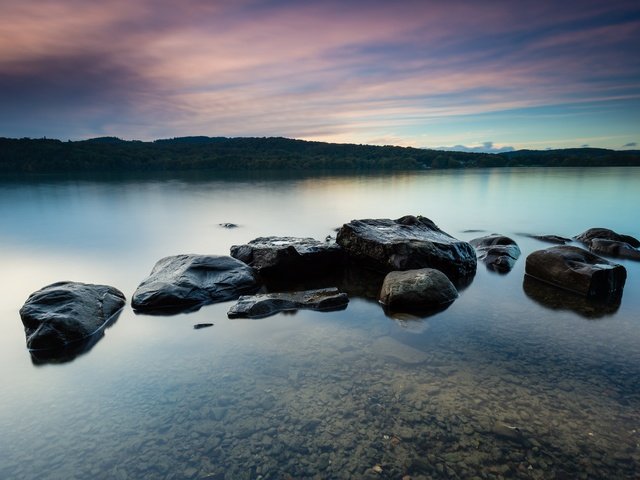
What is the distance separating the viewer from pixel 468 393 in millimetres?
5086

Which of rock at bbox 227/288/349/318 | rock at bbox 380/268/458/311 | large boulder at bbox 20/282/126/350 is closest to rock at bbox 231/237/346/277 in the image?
rock at bbox 227/288/349/318

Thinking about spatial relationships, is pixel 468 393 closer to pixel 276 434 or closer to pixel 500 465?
pixel 500 465

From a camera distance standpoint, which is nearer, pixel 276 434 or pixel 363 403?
pixel 276 434

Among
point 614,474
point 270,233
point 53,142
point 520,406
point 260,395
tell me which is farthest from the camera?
point 53,142

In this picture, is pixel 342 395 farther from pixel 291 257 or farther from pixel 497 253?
pixel 497 253

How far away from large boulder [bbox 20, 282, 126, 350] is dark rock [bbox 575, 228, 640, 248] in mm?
16554

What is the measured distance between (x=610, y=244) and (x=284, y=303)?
40.1ft

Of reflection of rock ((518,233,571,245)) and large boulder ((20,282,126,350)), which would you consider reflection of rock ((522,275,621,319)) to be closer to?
reflection of rock ((518,233,571,245))

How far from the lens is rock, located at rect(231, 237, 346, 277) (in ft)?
34.2

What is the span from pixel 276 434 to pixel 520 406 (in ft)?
10.2

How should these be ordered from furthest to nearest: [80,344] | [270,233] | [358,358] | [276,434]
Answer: [270,233]
[80,344]
[358,358]
[276,434]

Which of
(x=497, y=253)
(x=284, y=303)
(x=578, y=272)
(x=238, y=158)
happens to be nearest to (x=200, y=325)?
(x=284, y=303)

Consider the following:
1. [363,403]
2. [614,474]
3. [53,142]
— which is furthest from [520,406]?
[53,142]

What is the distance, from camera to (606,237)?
14.5 meters
